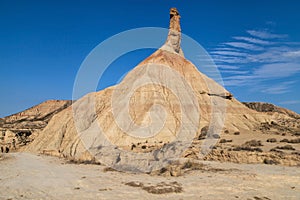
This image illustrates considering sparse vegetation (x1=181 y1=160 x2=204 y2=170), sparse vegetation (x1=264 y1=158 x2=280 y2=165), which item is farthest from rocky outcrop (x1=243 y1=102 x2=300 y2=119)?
sparse vegetation (x1=181 y1=160 x2=204 y2=170)

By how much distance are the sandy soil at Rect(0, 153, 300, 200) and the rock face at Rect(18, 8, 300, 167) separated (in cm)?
329

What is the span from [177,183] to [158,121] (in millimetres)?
19991

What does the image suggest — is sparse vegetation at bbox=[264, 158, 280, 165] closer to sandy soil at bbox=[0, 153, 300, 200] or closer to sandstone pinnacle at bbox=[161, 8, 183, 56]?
sandy soil at bbox=[0, 153, 300, 200]

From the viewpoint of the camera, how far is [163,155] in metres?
20.2

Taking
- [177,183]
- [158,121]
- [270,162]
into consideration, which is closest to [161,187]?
[177,183]

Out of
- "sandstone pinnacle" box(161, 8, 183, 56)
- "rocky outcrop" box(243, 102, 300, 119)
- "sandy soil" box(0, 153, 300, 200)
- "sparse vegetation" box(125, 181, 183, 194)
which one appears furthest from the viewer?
"rocky outcrop" box(243, 102, 300, 119)

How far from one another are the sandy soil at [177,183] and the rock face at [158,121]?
10.8ft

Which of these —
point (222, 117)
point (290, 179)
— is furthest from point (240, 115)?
point (290, 179)

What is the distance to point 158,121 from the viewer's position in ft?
111

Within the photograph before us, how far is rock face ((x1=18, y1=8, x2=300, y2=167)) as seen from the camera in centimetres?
2475

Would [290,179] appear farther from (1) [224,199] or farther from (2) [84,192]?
(2) [84,192]

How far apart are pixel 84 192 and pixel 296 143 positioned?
64.1 feet

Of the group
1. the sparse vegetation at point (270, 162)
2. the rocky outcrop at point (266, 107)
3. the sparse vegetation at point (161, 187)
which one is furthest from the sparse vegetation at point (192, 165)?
the rocky outcrop at point (266, 107)

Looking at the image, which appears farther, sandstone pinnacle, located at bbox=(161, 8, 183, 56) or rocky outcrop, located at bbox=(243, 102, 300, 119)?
rocky outcrop, located at bbox=(243, 102, 300, 119)
